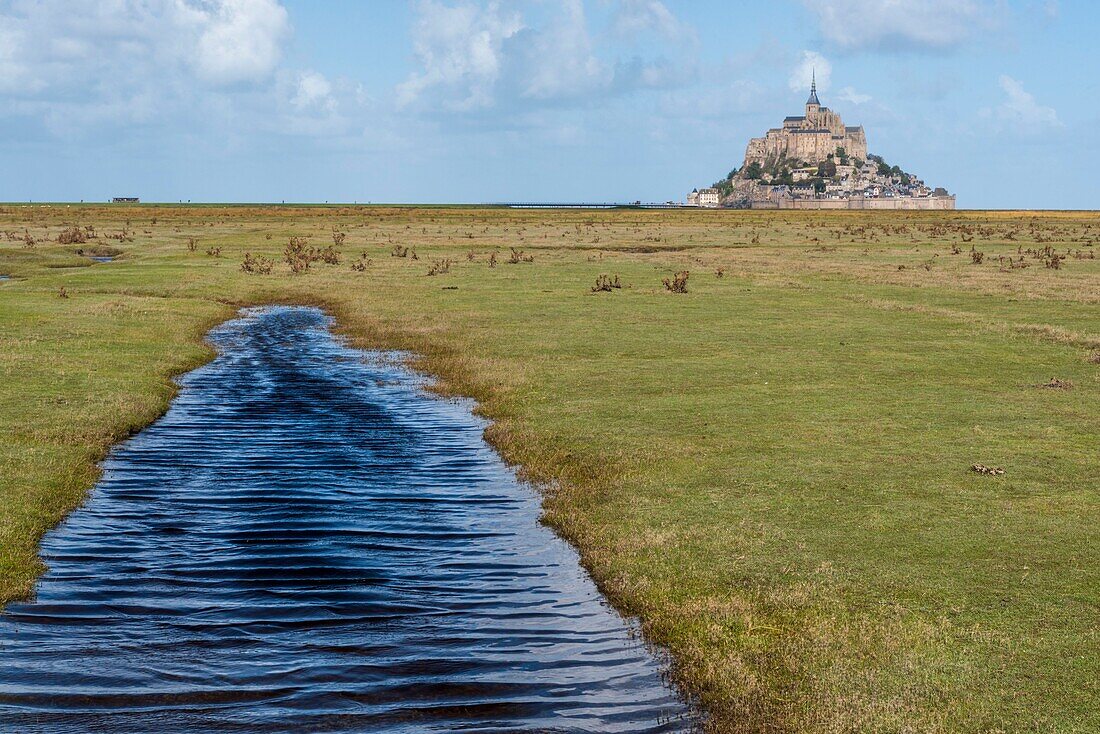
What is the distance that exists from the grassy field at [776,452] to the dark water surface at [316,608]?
774 millimetres

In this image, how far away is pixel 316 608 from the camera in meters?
15.0

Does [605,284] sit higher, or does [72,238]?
[72,238]

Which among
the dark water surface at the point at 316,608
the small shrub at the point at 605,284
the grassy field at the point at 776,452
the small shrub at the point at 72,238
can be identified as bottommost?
the dark water surface at the point at 316,608

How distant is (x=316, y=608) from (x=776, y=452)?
10207 millimetres

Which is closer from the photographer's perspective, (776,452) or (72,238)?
(776,452)

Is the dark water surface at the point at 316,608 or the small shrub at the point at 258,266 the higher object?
the small shrub at the point at 258,266

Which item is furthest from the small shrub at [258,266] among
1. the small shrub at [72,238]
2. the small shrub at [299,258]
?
the small shrub at [72,238]

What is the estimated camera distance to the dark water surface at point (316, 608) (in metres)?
11.9

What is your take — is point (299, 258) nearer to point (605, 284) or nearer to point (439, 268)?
point (439, 268)

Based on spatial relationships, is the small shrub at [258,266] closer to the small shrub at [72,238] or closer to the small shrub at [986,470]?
the small shrub at [72,238]

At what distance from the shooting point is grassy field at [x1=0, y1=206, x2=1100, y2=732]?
12391mm

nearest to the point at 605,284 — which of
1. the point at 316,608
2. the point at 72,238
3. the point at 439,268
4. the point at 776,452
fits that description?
the point at 439,268

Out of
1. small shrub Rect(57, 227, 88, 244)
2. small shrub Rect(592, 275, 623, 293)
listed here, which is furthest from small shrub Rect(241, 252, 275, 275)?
small shrub Rect(57, 227, 88, 244)

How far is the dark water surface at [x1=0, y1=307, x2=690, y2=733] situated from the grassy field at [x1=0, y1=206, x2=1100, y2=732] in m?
0.77
